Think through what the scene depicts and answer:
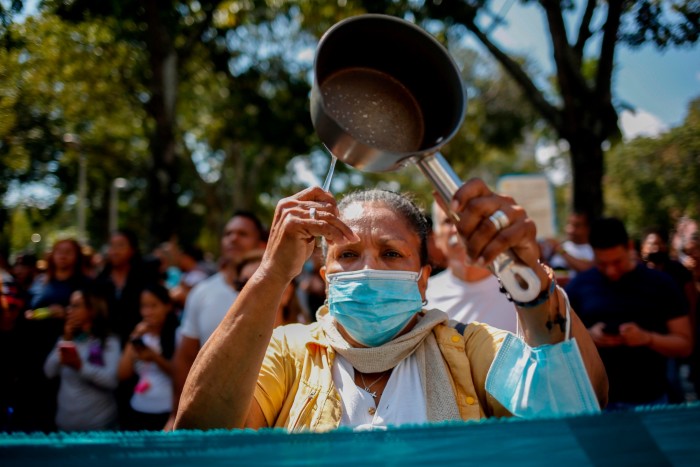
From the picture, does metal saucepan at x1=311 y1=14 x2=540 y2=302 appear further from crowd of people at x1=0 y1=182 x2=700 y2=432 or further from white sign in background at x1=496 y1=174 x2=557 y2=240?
white sign in background at x1=496 y1=174 x2=557 y2=240

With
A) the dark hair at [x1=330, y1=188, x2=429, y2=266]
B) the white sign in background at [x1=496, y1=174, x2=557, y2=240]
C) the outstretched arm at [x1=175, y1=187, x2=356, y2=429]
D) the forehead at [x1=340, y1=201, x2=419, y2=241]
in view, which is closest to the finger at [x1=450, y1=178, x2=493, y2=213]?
the outstretched arm at [x1=175, y1=187, x2=356, y2=429]

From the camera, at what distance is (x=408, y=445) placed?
1.12 metres

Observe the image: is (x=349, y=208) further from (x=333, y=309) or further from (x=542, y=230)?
(x=542, y=230)

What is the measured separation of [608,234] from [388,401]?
2461mm

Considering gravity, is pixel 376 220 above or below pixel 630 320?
above

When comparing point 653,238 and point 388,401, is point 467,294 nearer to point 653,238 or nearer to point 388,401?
point 388,401

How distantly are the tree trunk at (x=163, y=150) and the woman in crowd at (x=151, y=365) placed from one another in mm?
2513

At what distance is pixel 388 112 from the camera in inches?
56.4

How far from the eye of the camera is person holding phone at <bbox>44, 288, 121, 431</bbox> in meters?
Answer: 3.99

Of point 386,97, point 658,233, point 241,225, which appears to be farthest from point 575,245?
point 386,97

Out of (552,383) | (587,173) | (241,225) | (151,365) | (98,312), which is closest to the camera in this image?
(552,383)

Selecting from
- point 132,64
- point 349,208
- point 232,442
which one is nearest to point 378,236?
point 349,208

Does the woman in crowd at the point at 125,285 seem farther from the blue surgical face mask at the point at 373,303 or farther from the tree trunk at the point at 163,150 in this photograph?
the blue surgical face mask at the point at 373,303

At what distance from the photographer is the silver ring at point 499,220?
1094mm
